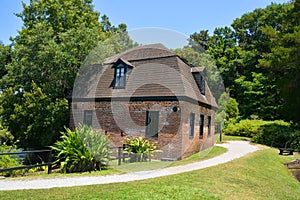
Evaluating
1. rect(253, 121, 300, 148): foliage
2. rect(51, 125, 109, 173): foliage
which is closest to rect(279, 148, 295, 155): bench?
rect(253, 121, 300, 148): foliage

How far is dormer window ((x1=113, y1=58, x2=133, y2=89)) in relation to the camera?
15.7 m

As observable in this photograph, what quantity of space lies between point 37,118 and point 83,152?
8.58 metres

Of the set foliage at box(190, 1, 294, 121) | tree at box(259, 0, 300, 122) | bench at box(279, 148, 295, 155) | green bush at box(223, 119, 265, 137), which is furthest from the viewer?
green bush at box(223, 119, 265, 137)

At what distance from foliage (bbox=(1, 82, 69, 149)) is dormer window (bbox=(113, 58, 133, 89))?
4.38m

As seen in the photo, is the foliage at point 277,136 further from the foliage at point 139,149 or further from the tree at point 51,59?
the tree at point 51,59

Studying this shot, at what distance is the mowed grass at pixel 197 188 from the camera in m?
6.30

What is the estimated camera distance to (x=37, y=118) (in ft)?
54.9

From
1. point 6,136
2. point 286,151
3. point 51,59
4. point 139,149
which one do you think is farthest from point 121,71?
point 286,151

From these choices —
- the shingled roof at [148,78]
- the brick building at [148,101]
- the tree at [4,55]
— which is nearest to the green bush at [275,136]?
the brick building at [148,101]

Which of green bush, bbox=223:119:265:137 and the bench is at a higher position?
green bush, bbox=223:119:265:137

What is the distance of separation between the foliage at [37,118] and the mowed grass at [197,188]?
11.0 meters

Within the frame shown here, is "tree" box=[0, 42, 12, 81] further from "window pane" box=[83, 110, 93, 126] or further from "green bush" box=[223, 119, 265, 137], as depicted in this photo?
"green bush" box=[223, 119, 265, 137]

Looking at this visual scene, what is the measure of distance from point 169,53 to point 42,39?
925 centimetres

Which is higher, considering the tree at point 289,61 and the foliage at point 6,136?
the tree at point 289,61
